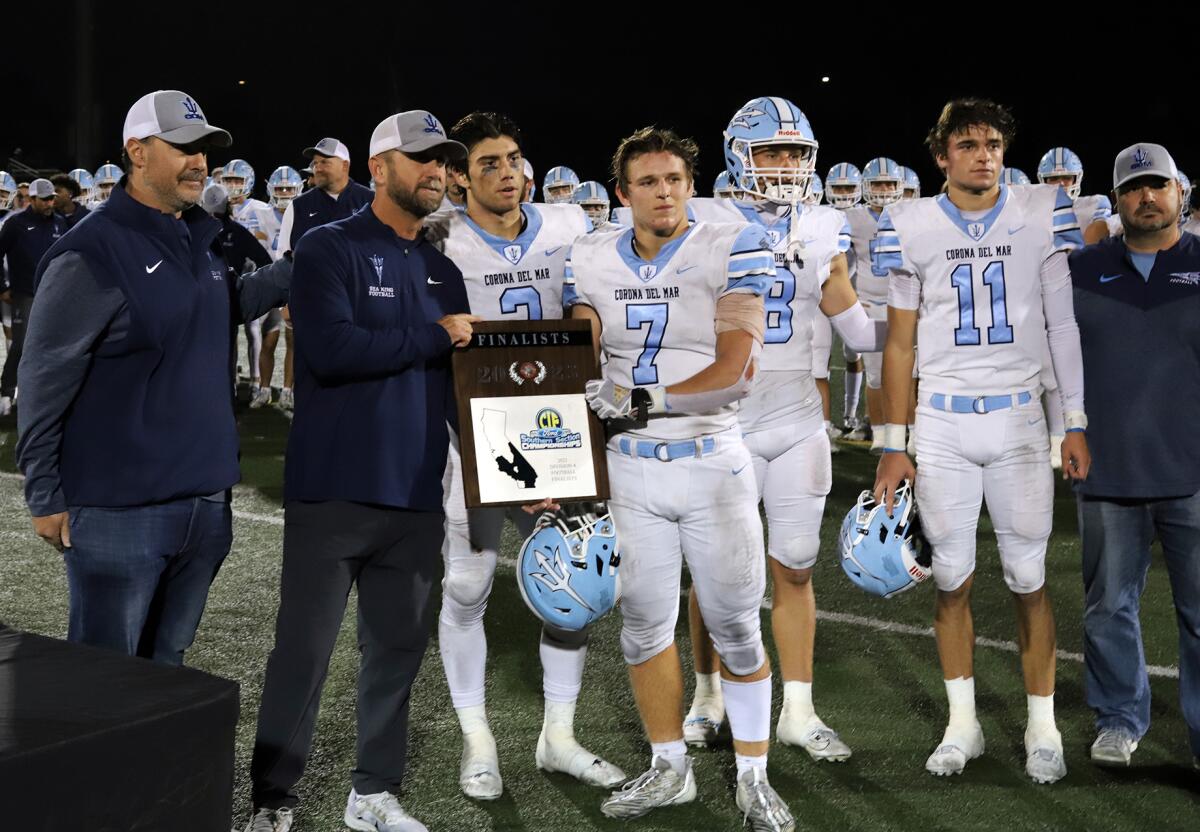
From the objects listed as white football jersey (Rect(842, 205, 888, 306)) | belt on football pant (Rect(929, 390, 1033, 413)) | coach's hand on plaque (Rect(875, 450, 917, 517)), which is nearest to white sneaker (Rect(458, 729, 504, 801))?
coach's hand on plaque (Rect(875, 450, 917, 517))

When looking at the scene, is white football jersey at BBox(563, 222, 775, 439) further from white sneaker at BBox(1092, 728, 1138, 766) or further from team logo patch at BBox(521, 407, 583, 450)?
white sneaker at BBox(1092, 728, 1138, 766)

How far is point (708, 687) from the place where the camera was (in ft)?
13.2

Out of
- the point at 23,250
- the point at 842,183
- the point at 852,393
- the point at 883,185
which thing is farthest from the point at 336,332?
the point at 842,183

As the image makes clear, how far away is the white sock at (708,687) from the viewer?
4.01 metres

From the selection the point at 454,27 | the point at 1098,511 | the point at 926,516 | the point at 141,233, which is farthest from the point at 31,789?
the point at 454,27

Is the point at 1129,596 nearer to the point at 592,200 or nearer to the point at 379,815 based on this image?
the point at 379,815

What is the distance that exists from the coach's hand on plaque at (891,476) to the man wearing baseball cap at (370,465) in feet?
4.19

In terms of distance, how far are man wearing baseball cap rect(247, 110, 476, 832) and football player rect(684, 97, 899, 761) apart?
3.59 feet

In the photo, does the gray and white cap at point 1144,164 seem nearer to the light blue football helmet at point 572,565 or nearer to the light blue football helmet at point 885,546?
the light blue football helmet at point 885,546

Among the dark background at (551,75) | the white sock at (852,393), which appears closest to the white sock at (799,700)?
the white sock at (852,393)

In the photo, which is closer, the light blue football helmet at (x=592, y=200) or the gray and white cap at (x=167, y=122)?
the gray and white cap at (x=167, y=122)

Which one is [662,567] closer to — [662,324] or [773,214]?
[662,324]

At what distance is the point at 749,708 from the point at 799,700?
582 millimetres

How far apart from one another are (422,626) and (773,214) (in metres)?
1.67
